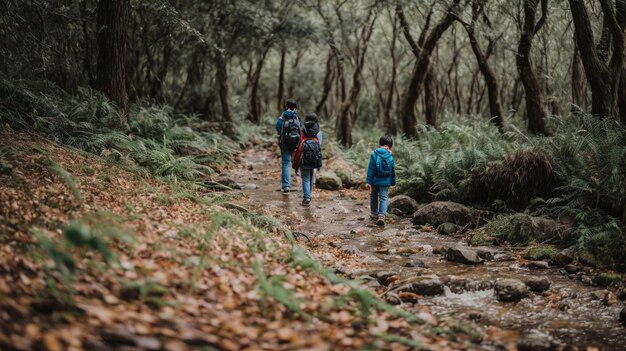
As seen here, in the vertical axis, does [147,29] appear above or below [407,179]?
above

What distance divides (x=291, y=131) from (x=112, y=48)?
4.42 m

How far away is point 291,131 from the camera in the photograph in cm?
1065

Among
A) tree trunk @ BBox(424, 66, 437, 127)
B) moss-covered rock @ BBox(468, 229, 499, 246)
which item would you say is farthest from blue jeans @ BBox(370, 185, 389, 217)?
tree trunk @ BBox(424, 66, 437, 127)

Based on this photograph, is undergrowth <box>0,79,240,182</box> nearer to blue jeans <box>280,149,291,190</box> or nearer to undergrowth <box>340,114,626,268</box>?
blue jeans <box>280,149,291,190</box>

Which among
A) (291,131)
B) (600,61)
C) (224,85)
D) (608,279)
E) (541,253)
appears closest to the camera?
(608,279)

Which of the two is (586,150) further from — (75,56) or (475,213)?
(75,56)

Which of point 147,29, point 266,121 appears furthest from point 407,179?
point 266,121

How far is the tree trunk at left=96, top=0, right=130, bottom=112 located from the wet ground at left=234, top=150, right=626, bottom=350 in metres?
3.98

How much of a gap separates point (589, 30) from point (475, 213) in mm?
4445

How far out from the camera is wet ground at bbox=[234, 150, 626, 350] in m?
4.52

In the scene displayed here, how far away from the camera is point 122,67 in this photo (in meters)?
10.9

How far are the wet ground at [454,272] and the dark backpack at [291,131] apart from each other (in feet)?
4.22

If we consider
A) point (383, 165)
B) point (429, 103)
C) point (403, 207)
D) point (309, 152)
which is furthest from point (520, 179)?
point (429, 103)

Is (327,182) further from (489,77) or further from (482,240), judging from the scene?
(489,77)
